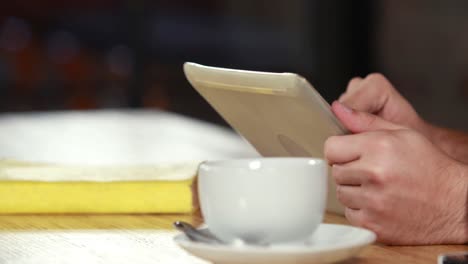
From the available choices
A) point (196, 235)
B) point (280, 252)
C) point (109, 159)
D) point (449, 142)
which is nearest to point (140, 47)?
point (109, 159)

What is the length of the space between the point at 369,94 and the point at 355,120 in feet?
1.35

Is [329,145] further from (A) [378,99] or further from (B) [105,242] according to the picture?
(A) [378,99]

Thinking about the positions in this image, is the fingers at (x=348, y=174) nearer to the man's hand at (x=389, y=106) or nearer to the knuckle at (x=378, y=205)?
the knuckle at (x=378, y=205)

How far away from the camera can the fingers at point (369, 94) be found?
60.2 inches

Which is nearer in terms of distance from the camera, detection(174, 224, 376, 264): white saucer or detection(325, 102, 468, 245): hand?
detection(174, 224, 376, 264): white saucer

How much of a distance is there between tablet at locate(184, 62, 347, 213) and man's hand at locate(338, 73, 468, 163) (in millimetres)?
258

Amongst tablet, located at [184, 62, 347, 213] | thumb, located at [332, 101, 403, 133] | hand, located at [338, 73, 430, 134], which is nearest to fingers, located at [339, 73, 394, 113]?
hand, located at [338, 73, 430, 134]

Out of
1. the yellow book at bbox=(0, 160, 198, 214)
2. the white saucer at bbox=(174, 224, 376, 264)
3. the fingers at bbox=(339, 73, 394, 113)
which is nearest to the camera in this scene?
the white saucer at bbox=(174, 224, 376, 264)

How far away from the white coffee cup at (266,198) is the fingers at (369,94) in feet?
2.06

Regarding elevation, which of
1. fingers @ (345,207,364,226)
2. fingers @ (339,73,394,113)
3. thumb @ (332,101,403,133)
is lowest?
fingers @ (345,207,364,226)

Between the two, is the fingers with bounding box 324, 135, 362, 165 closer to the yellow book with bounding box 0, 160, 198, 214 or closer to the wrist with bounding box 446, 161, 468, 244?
the wrist with bounding box 446, 161, 468, 244

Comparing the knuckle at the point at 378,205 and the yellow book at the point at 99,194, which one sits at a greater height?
the knuckle at the point at 378,205

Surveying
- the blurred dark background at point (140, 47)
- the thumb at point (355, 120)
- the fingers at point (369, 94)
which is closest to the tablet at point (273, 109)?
the thumb at point (355, 120)

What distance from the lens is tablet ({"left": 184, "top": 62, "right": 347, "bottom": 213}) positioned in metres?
1.06
